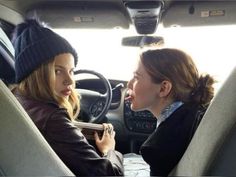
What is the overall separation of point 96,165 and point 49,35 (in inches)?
19.0

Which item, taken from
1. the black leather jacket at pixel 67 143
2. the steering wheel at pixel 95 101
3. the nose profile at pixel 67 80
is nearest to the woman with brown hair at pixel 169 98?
the black leather jacket at pixel 67 143

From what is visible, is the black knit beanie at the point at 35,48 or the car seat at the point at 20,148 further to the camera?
the black knit beanie at the point at 35,48

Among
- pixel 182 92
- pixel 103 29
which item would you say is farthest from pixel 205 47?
pixel 182 92

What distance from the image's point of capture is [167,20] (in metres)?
2.32

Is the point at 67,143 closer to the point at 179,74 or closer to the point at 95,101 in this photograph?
the point at 179,74

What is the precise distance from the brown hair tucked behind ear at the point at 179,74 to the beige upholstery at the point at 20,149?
57 cm

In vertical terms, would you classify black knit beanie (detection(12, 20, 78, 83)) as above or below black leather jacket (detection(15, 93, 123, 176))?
above

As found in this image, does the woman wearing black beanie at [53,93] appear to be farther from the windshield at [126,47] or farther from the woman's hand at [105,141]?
the windshield at [126,47]

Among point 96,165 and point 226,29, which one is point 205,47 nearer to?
point 226,29

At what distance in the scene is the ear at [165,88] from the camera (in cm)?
158

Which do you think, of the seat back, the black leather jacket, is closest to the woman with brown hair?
the black leather jacket

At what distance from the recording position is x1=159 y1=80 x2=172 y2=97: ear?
1.58 metres

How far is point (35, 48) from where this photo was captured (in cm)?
149

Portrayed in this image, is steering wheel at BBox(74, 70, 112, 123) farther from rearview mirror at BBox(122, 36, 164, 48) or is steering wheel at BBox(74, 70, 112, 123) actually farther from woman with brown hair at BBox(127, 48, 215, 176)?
woman with brown hair at BBox(127, 48, 215, 176)
